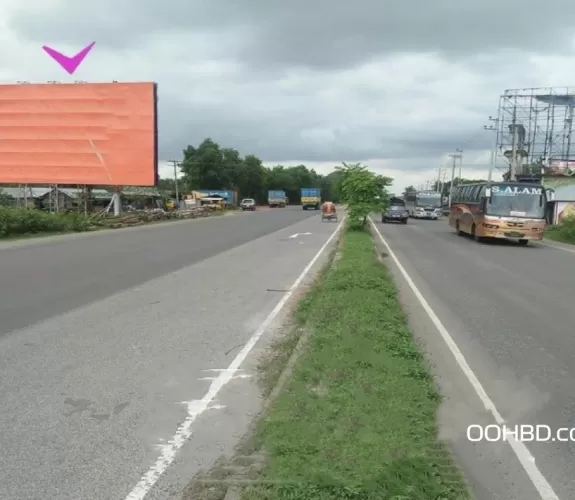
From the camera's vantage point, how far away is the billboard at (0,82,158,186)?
3884cm

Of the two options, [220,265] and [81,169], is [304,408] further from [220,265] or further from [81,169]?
[81,169]

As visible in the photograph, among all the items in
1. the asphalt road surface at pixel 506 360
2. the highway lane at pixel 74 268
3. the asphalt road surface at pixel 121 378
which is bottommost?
the highway lane at pixel 74 268

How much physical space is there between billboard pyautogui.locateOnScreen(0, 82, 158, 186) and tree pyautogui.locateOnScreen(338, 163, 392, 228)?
52.4 ft

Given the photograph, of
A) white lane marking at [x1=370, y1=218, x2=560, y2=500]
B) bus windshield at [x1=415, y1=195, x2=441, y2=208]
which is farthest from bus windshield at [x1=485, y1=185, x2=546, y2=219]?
bus windshield at [x1=415, y1=195, x2=441, y2=208]

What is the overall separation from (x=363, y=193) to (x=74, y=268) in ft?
55.6

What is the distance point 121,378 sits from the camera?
5770 millimetres

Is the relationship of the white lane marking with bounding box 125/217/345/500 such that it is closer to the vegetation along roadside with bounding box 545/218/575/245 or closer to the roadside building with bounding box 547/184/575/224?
the vegetation along roadside with bounding box 545/218/575/245

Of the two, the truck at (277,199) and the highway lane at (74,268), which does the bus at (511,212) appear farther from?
the truck at (277,199)

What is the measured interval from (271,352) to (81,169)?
3654 cm

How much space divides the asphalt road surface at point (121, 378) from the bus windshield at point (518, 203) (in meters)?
14.6

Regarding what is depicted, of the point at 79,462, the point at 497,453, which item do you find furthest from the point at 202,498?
the point at 497,453

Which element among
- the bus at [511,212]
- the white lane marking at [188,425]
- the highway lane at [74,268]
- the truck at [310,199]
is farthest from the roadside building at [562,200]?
the truck at [310,199]

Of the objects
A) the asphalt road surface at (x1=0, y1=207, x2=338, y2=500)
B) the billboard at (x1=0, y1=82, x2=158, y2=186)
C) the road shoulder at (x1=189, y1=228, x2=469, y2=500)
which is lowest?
the asphalt road surface at (x1=0, y1=207, x2=338, y2=500)

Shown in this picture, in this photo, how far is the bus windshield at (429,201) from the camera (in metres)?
55.8
